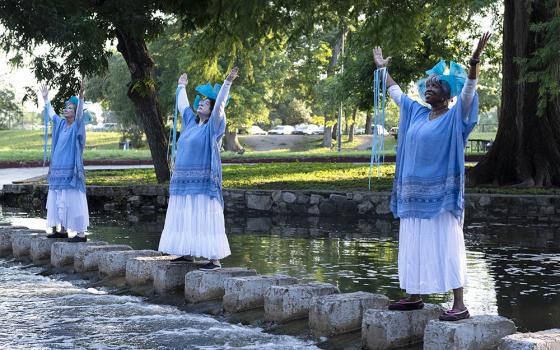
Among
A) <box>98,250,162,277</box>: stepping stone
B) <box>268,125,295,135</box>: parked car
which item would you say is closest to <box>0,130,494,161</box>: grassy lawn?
<box>268,125,295,135</box>: parked car

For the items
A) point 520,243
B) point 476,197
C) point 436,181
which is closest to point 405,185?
point 436,181

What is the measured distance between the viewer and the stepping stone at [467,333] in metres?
6.07

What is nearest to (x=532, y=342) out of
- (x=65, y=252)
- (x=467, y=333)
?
(x=467, y=333)

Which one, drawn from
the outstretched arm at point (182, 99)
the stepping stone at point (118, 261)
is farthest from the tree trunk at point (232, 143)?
the outstretched arm at point (182, 99)

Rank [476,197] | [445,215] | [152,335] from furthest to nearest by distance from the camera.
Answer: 1. [476,197]
2. [152,335]
3. [445,215]

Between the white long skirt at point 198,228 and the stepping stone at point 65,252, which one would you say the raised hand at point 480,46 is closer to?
the white long skirt at point 198,228

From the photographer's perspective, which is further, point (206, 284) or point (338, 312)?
point (206, 284)

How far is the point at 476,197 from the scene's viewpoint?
18516 millimetres

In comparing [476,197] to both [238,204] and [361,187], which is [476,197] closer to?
[361,187]

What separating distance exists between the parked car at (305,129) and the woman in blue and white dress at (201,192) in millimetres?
63699

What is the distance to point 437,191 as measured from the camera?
6.76 meters

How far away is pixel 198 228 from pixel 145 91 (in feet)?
43.4

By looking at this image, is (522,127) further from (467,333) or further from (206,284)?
(467,333)

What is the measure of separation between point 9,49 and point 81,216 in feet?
26.6
